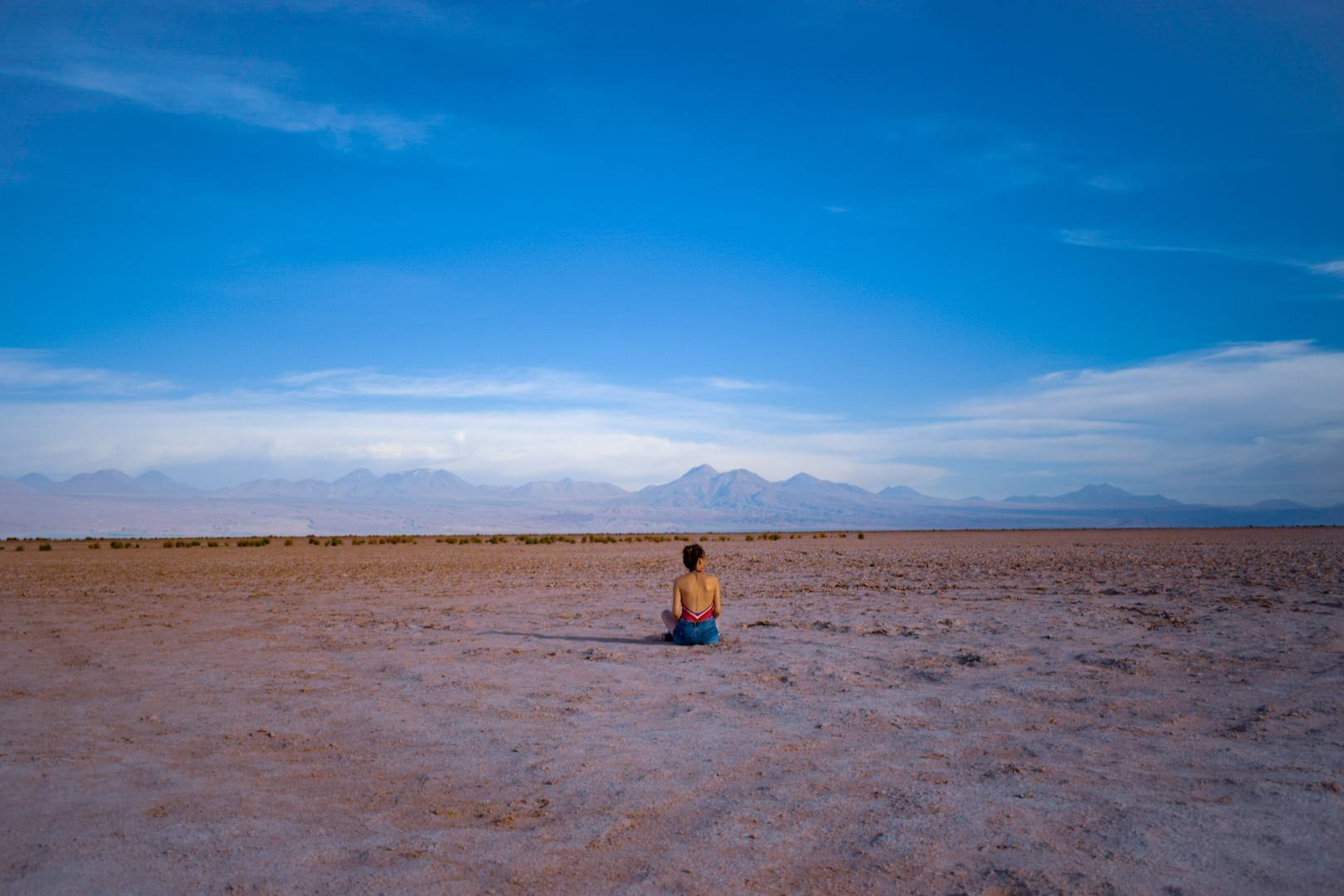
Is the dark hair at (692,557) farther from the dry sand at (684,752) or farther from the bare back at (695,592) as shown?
the dry sand at (684,752)

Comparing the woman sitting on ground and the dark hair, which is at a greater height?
the dark hair

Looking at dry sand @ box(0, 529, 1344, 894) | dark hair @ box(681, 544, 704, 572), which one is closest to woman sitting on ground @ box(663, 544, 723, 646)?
dark hair @ box(681, 544, 704, 572)

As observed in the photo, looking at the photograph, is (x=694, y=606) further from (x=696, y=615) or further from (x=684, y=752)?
(x=684, y=752)

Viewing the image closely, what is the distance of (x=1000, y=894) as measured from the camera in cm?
407

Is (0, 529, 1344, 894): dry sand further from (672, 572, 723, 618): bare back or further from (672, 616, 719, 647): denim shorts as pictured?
(672, 572, 723, 618): bare back

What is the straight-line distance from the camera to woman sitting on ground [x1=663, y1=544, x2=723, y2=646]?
11.0m

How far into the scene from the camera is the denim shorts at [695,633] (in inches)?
438

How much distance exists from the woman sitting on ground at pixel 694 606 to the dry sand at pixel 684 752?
0.76 ft

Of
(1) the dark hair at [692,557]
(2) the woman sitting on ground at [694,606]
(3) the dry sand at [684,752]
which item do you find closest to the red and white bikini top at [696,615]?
(2) the woman sitting on ground at [694,606]

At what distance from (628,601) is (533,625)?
3.91 metres

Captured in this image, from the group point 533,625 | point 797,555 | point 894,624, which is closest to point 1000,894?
point 894,624

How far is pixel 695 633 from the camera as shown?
437 inches

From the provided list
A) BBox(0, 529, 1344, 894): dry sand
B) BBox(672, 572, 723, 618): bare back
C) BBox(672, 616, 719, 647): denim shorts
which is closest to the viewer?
BBox(0, 529, 1344, 894): dry sand

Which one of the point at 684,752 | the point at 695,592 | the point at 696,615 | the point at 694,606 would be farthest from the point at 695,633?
the point at 684,752
